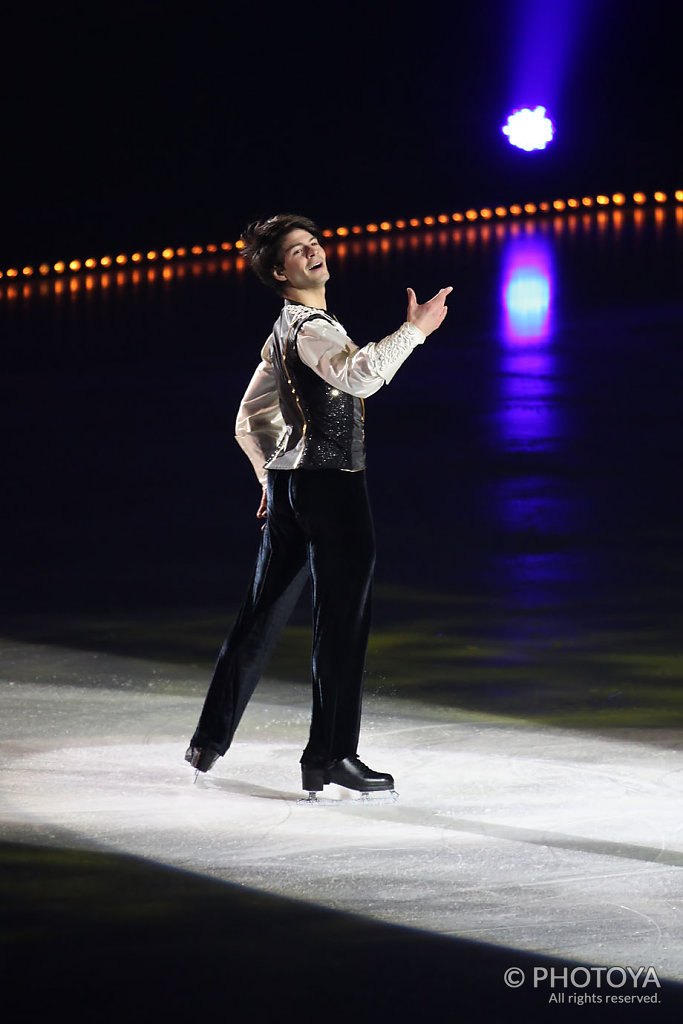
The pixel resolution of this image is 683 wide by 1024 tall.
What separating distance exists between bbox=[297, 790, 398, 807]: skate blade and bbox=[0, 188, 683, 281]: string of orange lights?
16492 mm

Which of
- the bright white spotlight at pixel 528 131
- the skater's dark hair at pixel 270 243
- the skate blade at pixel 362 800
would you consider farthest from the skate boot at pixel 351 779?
the bright white spotlight at pixel 528 131

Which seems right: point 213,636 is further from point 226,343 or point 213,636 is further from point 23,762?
point 226,343

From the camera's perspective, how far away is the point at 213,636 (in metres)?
5.69

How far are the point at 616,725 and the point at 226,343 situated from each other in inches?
349

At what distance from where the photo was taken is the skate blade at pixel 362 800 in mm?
3992

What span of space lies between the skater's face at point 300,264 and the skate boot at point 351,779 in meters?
1.09

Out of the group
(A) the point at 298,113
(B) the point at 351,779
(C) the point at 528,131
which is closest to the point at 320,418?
(B) the point at 351,779

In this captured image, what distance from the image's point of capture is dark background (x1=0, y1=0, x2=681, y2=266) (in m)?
20.4

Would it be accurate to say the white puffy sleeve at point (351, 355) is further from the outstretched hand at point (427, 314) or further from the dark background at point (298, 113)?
the dark background at point (298, 113)

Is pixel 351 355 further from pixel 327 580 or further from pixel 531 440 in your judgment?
pixel 531 440

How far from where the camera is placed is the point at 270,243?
13.4ft

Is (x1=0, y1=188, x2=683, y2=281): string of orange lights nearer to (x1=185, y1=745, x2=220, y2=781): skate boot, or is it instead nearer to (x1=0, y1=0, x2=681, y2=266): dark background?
(x1=0, y1=0, x2=681, y2=266): dark background

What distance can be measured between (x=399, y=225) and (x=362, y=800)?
18.1 metres

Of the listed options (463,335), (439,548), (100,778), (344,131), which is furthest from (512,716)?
(344,131)
